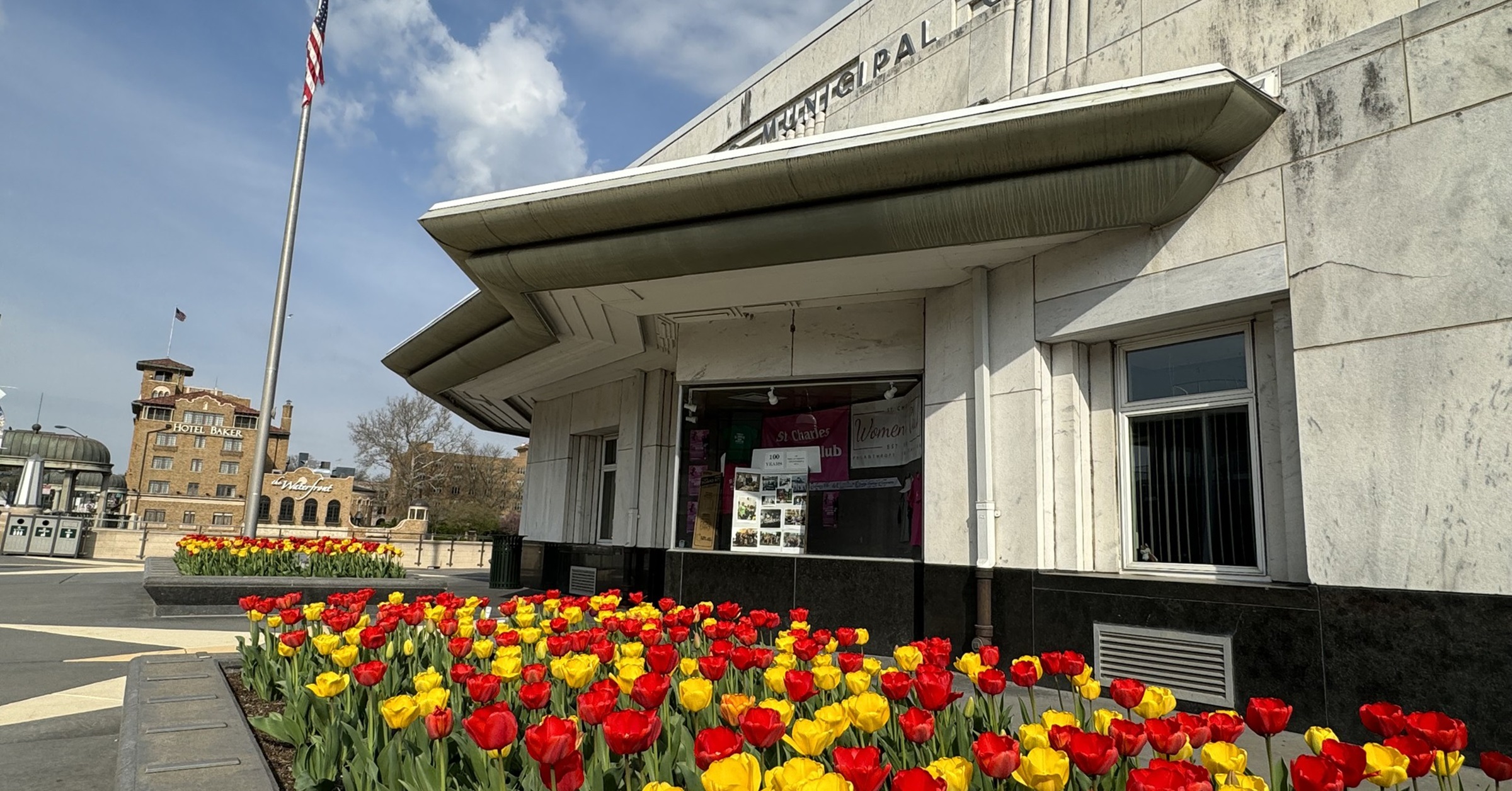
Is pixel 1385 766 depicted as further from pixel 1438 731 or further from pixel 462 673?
pixel 462 673

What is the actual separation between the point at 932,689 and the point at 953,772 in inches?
29.4

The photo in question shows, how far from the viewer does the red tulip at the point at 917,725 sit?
244 centimetres

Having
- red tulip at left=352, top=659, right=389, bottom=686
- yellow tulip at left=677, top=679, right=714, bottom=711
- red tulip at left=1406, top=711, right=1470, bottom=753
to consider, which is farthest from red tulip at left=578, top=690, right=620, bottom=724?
red tulip at left=1406, top=711, right=1470, bottom=753

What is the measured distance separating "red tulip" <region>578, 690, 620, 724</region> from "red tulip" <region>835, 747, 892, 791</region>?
2.31ft

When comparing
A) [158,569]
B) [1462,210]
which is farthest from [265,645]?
[158,569]

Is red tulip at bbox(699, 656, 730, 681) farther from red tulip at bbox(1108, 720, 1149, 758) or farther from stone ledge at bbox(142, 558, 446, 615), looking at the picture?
stone ledge at bbox(142, 558, 446, 615)

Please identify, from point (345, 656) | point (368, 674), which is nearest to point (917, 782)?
point (368, 674)

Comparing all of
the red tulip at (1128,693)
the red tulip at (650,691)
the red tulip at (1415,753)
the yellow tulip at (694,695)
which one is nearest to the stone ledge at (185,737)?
the red tulip at (650,691)

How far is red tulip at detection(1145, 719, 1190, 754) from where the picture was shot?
2209 millimetres

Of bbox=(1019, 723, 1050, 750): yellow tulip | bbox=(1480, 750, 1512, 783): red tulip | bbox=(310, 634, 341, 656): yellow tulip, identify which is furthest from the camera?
bbox=(310, 634, 341, 656): yellow tulip

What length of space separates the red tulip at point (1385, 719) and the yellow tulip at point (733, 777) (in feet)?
5.49

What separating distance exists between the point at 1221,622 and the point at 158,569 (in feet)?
41.5

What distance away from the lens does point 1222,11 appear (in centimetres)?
653

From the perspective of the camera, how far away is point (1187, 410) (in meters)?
6.78
